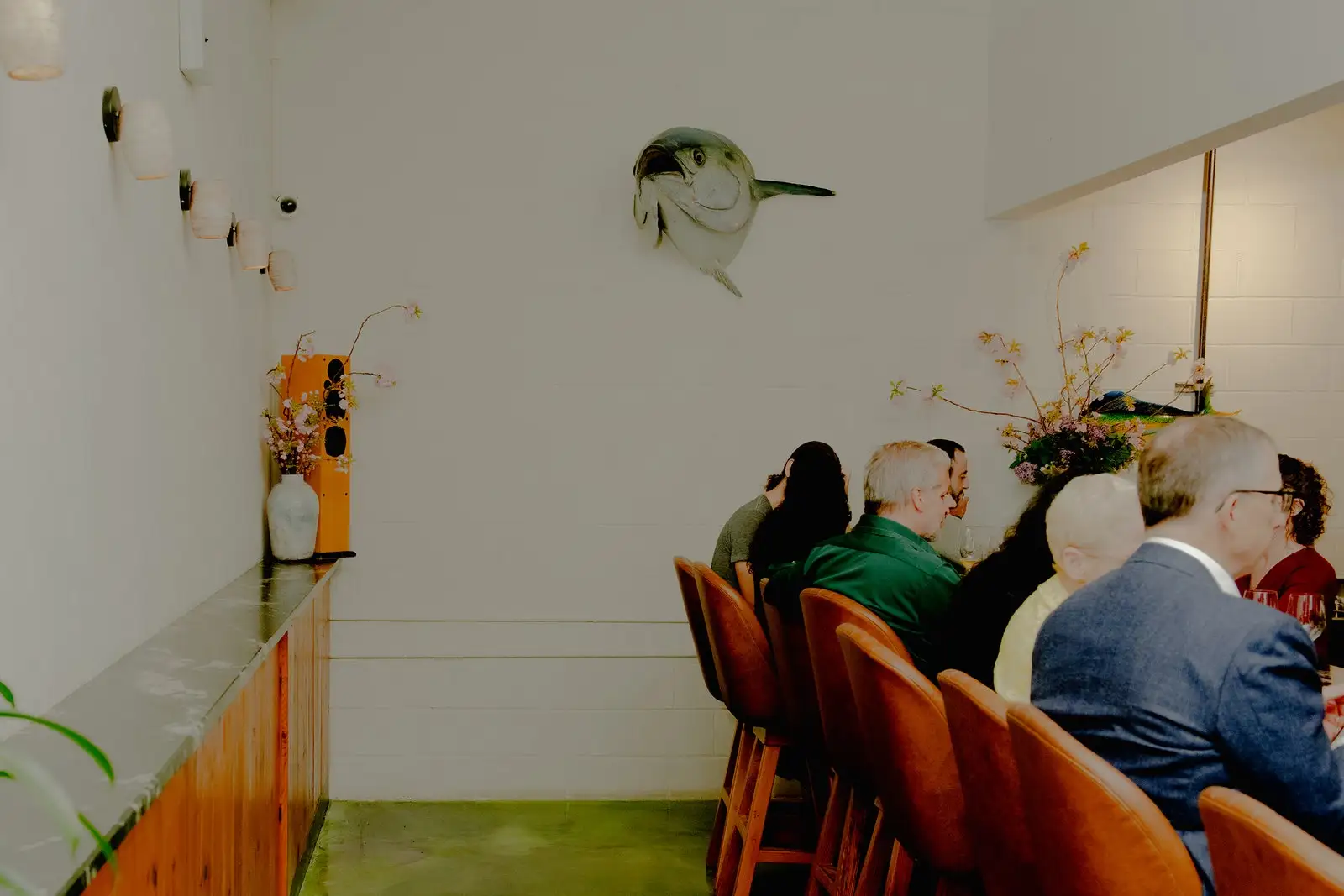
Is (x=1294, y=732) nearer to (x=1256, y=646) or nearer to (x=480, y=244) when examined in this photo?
(x=1256, y=646)

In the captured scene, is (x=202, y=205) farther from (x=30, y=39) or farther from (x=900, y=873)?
(x=900, y=873)

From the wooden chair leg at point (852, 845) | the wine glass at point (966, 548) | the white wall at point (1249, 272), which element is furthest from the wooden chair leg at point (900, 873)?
the white wall at point (1249, 272)

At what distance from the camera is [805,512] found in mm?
3844

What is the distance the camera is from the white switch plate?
299 cm

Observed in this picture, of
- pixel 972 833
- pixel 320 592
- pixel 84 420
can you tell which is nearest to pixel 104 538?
pixel 84 420

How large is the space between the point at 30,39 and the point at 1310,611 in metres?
2.33

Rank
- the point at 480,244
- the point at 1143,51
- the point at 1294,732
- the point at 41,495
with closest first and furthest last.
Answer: the point at 1294,732, the point at 41,495, the point at 1143,51, the point at 480,244

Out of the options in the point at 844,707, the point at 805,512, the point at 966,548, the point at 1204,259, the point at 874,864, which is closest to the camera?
the point at 844,707

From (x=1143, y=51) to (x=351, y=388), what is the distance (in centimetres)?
274

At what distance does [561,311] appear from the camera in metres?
4.63

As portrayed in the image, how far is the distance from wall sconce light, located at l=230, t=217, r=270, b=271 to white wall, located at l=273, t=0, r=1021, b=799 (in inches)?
36.3

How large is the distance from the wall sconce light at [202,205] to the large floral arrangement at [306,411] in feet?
3.84

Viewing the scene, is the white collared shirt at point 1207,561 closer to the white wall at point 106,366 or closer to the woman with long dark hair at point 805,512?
the white wall at point 106,366

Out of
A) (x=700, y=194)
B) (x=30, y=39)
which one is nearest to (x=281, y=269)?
(x=700, y=194)
